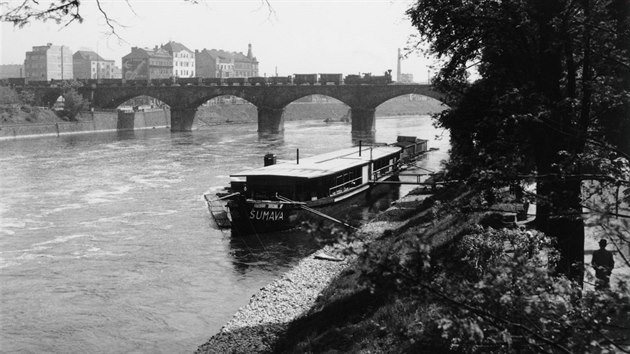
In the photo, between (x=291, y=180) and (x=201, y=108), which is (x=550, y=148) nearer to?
(x=291, y=180)

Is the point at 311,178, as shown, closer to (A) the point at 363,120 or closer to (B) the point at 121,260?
(B) the point at 121,260

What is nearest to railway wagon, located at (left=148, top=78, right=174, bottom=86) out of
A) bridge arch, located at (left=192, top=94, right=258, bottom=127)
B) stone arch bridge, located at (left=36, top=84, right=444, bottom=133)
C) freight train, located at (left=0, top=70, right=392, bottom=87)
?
A: freight train, located at (left=0, top=70, right=392, bottom=87)

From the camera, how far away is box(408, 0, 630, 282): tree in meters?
10.4

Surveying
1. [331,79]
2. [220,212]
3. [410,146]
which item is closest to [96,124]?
[331,79]

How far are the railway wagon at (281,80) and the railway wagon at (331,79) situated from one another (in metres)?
5.46

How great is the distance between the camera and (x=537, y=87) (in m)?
14.4

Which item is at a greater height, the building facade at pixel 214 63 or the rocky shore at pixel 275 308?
the building facade at pixel 214 63

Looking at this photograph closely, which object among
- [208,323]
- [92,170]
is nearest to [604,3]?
[208,323]

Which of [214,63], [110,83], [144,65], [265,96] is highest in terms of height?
[214,63]

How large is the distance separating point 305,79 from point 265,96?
23.2ft

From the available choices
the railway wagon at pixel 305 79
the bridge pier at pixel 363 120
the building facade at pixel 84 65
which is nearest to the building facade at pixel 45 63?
the building facade at pixel 84 65

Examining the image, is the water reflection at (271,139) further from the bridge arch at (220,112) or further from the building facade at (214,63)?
the building facade at (214,63)

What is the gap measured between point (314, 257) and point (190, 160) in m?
35.4

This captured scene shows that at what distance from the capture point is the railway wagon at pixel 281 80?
10649 cm
